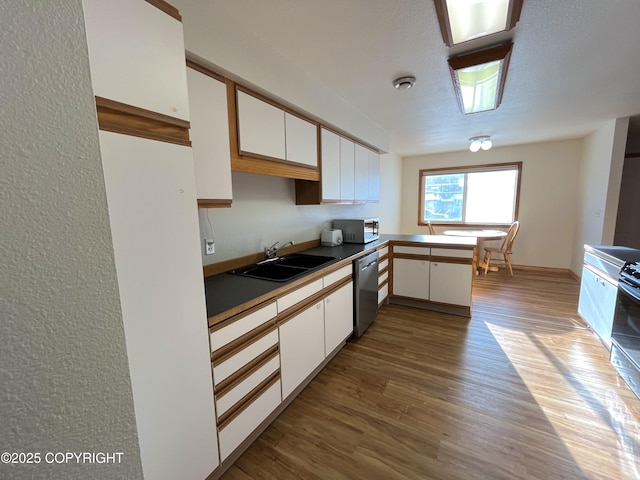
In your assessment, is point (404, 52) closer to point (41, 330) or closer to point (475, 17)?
point (475, 17)

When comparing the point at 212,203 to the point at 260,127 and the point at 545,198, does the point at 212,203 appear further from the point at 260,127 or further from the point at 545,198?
the point at 545,198

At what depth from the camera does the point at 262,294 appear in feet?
4.72

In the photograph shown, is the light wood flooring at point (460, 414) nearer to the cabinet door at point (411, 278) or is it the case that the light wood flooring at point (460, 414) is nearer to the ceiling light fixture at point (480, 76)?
the cabinet door at point (411, 278)

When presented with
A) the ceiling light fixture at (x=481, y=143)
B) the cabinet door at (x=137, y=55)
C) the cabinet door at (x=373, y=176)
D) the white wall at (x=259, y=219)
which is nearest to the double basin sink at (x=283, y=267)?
the white wall at (x=259, y=219)

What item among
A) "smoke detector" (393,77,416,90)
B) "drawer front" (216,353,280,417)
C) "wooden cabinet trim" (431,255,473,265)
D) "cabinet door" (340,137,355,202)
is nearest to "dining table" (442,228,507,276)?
"wooden cabinet trim" (431,255,473,265)

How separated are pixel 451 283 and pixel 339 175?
5.95ft

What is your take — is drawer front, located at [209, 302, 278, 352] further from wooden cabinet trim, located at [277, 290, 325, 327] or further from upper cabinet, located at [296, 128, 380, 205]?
upper cabinet, located at [296, 128, 380, 205]

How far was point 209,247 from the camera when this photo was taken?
5.91 ft

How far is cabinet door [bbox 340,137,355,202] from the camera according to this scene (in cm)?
276

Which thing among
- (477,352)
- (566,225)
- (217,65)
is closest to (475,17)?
(217,65)

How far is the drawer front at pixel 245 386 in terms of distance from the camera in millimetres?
1265

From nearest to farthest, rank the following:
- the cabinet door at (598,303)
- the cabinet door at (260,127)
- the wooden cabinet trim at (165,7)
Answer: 1. the wooden cabinet trim at (165,7)
2. the cabinet door at (260,127)
3. the cabinet door at (598,303)

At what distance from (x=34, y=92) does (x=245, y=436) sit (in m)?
1.63

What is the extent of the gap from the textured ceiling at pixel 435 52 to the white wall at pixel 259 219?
96 centimetres
